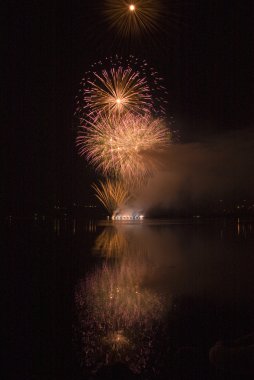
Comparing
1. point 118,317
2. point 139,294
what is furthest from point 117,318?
point 139,294

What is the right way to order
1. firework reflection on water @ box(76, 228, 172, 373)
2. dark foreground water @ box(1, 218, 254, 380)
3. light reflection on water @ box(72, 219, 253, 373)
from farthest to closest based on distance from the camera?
light reflection on water @ box(72, 219, 253, 373) < firework reflection on water @ box(76, 228, 172, 373) < dark foreground water @ box(1, 218, 254, 380)

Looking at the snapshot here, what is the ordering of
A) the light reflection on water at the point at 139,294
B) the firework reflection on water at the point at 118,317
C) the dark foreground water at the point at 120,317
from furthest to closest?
the light reflection on water at the point at 139,294
the firework reflection on water at the point at 118,317
the dark foreground water at the point at 120,317

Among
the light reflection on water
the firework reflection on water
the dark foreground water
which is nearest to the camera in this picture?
the dark foreground water

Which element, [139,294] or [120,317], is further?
[139,294]

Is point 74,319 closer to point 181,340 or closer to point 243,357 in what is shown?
point 181,340

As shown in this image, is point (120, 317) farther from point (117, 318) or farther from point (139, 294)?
point (139, 294)

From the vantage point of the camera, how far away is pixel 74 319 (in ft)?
28.1

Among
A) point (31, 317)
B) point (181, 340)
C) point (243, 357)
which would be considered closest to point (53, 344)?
point (31, 317)

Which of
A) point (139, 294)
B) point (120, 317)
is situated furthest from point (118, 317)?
point (139, 294)

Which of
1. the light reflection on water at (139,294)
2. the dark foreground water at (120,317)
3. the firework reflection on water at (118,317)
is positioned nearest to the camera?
the dark foreground water at (120,317)

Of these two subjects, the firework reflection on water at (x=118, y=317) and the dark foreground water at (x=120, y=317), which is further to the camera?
the firework reflection on water at (x=118, y=317)

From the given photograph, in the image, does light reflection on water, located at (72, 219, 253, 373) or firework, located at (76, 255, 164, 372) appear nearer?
firework, located at (76, 255, 164, 372)

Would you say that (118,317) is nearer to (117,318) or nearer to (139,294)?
(117,318)

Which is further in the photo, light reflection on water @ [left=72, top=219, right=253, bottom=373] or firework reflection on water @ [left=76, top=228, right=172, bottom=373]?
light reflection on water @ [left=72, top=219, right=253, bottom=373]
